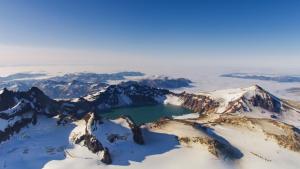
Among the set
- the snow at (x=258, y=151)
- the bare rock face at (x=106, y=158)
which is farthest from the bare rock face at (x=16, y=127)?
the snow at (x=258, y=151)

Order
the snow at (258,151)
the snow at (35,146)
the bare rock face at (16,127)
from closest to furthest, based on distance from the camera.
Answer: the snow at (258,151), the snow at (35,146), the bare rock face at (16,127)

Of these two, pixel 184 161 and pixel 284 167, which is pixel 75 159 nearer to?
pixel 184 161

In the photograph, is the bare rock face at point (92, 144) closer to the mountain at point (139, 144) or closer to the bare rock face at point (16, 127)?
the mountain at point (139, 144)

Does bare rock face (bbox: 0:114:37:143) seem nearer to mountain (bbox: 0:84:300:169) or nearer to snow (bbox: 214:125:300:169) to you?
mountain (bbox: 0:84:300:169)

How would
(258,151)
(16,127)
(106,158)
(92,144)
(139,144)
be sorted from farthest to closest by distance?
(16,127) < (139,144) < (92,144) < (258,151) < (106,158)

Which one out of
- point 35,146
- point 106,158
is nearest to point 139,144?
point 106,158

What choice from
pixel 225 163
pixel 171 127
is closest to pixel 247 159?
pixel 225 163

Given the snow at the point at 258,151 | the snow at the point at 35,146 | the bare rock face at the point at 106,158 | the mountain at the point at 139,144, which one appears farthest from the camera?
the snow at the point at 35,146

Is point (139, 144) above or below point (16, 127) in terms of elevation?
below

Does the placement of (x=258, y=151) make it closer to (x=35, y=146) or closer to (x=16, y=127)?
(x=35, y=146)

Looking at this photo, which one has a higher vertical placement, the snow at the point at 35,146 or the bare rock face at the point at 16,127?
the bare rock face at the point at 16,127

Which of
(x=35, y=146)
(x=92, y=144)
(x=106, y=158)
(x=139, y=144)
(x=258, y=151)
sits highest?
(x=92, y=144)

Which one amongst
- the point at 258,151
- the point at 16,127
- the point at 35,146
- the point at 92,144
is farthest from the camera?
the point at 16,127
